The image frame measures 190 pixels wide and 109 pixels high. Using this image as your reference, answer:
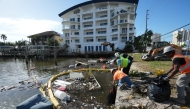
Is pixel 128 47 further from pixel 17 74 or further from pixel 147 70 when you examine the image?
pixel 17 74

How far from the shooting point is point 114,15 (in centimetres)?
3678

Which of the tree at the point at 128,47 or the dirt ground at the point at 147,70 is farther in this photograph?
the tree at the point at 128,47

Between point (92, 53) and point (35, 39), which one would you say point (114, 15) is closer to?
point (92, 53)

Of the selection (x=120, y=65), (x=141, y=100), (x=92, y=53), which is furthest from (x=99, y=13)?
(x=141, y=100)

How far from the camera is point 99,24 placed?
4009 cm

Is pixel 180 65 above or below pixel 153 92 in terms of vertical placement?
above

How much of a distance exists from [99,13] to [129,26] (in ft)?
40.2

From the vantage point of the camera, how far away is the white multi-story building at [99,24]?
34656 mm

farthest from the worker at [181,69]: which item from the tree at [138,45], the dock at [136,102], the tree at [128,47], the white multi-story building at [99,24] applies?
the white multi-story building at [99,24]

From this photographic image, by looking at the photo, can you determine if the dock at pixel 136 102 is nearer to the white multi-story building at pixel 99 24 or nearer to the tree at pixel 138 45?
the tree at pixel 138 45

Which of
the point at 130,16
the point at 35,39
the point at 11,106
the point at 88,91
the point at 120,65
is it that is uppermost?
the point at 130,16

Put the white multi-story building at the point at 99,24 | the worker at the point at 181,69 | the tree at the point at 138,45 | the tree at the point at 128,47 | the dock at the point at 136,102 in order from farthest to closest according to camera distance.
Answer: the white multi-story building at the point at 99,24, the tree at the point at 138,45, the tree at the point at 128,47, the dock at the point at 136,102, the worker at the point at 181,69

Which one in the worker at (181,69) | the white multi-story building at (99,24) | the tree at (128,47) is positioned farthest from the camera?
the white multi-story building at (99,24)

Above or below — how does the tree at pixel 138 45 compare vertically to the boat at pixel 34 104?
above
